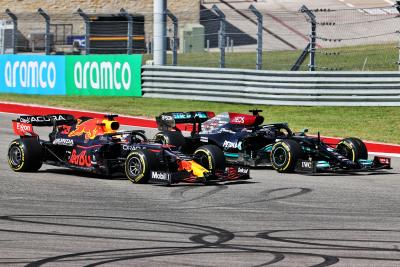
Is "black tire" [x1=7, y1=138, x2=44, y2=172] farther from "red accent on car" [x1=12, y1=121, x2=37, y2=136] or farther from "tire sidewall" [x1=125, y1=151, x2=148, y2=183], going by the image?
"tire sidewall" [x1=125, y1=151, x2=148, y2=183]

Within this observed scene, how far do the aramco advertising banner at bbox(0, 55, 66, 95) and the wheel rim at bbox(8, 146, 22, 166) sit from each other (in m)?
12.7

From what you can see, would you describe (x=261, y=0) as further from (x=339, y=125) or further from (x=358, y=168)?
(x=358, y=168)

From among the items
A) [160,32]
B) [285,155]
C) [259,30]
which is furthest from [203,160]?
[160,32]

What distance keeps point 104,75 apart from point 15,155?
12.0 meters

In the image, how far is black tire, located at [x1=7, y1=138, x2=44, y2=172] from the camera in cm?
1530

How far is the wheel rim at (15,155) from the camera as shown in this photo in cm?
1545

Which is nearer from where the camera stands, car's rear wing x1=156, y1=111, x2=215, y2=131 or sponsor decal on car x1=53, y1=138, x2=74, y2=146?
sponsor decal on car x1=53, y1=138, x2=74, y2=146

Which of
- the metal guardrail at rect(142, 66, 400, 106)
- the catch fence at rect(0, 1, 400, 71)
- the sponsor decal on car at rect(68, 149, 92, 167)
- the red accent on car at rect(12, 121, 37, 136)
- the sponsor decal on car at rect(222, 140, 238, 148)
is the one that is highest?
the catch fence at rect(0, 1, 400, 71)

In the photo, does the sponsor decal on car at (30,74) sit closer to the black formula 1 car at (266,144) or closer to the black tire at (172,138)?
the black formula 1 car at (266,144)

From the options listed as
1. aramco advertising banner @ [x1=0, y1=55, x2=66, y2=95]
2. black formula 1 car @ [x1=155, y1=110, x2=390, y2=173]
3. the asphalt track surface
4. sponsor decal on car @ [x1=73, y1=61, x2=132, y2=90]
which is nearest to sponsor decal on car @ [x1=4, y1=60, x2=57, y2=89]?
aramco advertising banner @ [x1=0, y1=55, x2=66, y2=95]

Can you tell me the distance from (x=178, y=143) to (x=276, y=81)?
811 cm

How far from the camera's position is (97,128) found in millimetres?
15188

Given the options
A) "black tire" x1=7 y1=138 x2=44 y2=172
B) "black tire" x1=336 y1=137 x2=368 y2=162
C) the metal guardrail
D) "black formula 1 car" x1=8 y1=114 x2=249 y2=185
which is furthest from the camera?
the metal guardrail

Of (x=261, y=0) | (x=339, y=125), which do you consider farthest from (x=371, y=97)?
(x=261, y=0)
